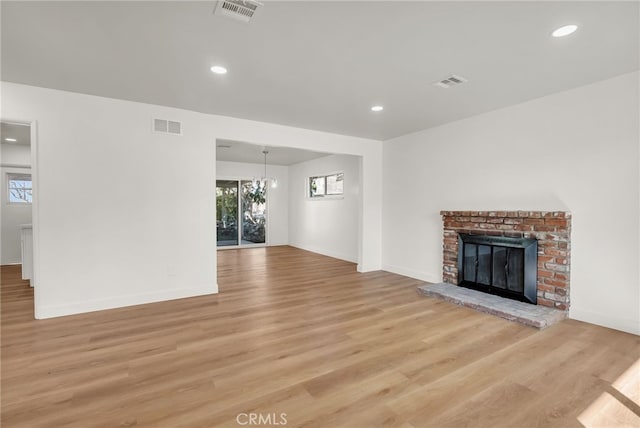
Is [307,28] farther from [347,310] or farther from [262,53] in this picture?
[347,310]

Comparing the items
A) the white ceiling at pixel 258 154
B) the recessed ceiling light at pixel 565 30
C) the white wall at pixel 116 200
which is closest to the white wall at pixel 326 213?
the white ceiling at pixel 258 154

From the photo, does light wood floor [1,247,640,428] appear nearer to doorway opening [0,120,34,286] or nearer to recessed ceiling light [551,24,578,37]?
recessed ceiling light [551,24,578,37]

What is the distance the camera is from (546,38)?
7.73 ft

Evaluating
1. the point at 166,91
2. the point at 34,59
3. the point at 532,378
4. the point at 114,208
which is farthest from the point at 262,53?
the point at 532,378

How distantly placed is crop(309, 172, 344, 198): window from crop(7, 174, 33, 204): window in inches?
253

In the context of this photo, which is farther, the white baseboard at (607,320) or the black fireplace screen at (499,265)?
the black fireplace screen at (499,265)

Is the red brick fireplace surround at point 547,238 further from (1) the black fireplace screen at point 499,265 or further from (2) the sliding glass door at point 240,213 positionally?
(2) the sliding glass door at point 240,213

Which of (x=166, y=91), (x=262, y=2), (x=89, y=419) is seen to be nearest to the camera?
(x=89, y=419)

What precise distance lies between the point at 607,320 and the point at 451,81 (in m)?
2.99

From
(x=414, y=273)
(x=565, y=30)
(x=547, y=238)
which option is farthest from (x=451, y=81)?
(x=414, y=273)

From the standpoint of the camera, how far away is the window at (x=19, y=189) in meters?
6.46

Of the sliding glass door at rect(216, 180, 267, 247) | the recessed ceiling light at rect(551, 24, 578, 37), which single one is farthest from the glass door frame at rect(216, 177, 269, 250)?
the recessed ceiling light at rect(551, 24, 578, 37)

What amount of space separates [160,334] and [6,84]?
3.13 m

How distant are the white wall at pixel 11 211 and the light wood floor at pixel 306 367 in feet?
11.9
